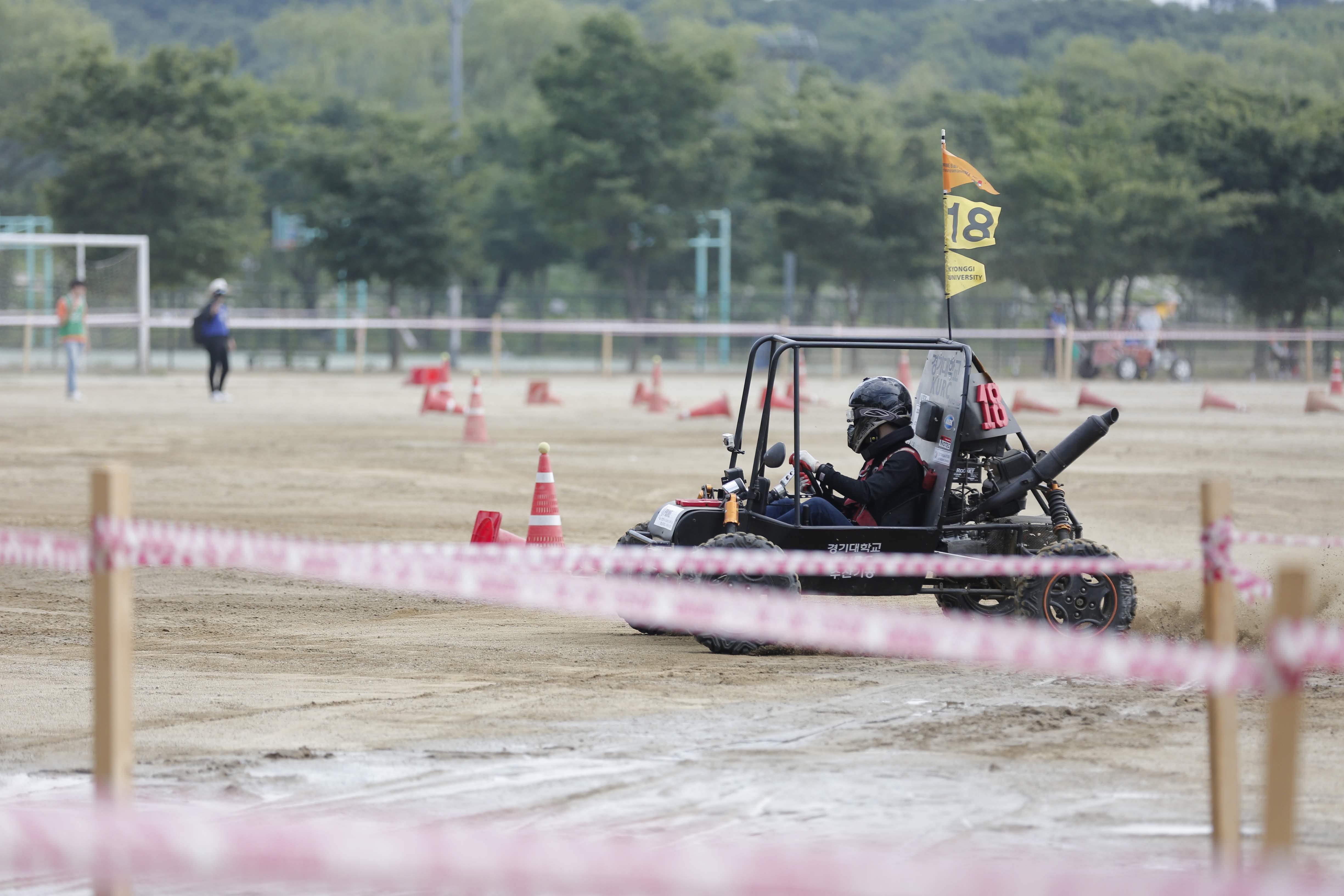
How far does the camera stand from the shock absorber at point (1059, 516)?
8.09m

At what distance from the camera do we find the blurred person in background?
25.5 meters

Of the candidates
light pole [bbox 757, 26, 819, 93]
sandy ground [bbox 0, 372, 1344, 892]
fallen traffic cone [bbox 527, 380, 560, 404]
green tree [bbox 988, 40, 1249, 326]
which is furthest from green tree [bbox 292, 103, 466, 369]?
sandy ground [bbox 0, 372, 1344, 892]

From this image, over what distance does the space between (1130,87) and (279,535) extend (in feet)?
244

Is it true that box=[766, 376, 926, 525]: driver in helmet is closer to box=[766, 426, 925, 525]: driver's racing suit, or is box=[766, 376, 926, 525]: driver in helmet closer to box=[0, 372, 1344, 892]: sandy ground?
box=[766, 426, 925, 525]: driver's racing suit

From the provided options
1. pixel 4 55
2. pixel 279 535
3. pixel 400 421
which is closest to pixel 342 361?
pixel 400 421

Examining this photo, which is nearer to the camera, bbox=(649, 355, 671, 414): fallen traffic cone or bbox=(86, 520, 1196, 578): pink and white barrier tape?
bbox=(86, 520, 1196, 578): pink and white barrier tape

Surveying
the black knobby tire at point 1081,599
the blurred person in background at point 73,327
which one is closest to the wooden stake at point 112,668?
the black knobby tire at point 1081,599

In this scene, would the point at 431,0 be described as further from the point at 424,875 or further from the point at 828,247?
the point at 424,875

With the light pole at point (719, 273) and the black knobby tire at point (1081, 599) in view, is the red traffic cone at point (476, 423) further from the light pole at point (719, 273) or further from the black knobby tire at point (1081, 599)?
the light pole at point (719, 273)

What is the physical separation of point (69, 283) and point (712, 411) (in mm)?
20316

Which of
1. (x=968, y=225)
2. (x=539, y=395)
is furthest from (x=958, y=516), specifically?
(x=539, y=395)

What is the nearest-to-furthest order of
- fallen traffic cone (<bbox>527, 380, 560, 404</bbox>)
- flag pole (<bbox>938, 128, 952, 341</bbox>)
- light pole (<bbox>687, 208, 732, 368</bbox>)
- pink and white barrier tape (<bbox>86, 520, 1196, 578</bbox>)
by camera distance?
pink and white barrier tape (<bbox>86, 520, 1196, 578</bbox>), flag pole (<bbox>938, 128, 952, 341</bbox>), fallen traffic cone (<bbox>527, 380, 560, 404</bbox>), light pole (<bbox>687, 208, 732, 368</bbox>)

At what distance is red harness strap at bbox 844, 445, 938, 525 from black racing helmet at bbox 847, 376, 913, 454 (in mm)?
119

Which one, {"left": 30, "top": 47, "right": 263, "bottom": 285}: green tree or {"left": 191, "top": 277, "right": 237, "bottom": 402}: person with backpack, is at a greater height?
{"left": 30, "top": 47, "right": 263, "bottom": 285}: green tree
